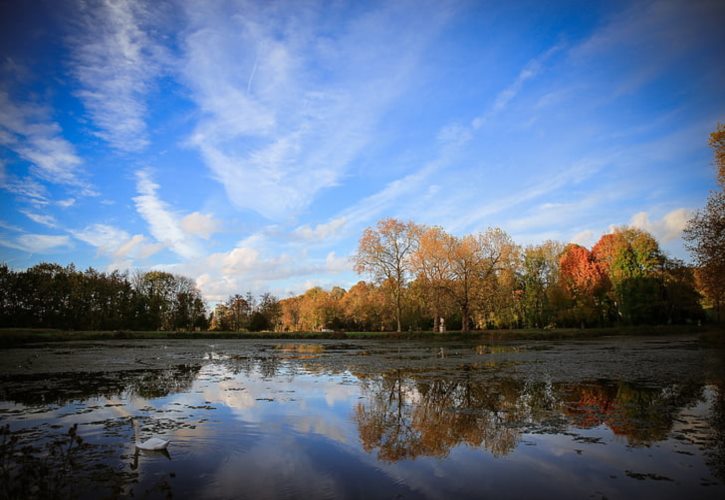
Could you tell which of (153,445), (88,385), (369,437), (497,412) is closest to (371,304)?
(88,385)

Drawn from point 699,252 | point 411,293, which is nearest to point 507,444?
point 699,252

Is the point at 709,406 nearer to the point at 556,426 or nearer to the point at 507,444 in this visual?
the point at 556,426

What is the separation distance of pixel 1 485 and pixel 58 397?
788cm

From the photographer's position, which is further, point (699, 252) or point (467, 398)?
point (699, 252)

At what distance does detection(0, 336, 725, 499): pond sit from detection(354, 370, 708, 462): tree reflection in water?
0.05m

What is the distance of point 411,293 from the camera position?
6300cm

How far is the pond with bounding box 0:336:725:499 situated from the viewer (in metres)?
5.30

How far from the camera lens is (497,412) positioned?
30.9ft

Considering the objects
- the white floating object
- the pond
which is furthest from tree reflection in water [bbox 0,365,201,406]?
the white floating object

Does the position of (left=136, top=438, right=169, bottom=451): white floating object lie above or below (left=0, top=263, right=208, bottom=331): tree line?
below

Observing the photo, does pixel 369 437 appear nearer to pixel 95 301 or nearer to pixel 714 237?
pixel 714 237

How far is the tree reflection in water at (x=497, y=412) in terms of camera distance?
733cm

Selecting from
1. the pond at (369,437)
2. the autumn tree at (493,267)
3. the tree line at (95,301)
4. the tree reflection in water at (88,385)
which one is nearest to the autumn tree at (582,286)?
the autumn tree at (493,267)

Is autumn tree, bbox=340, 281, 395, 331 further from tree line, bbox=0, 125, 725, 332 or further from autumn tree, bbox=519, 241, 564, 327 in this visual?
autumn tree, bbox=519, 241, 564, 327
